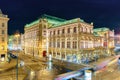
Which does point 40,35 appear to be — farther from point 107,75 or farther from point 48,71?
point 107,75

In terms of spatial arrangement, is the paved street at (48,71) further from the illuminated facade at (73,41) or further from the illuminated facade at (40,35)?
the illuminated facade at (40,35)

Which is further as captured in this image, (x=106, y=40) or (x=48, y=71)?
(x=106, y=40)

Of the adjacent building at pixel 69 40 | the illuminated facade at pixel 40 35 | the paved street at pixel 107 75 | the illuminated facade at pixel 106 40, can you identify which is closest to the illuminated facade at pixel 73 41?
the adjacent building at pixel 69 40

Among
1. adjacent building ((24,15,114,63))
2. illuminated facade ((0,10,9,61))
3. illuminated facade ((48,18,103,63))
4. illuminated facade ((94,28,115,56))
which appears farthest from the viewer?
illuminated facade ((94,28,115,56))

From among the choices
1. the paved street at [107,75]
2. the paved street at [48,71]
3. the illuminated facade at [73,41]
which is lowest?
the paved street at [107,75]

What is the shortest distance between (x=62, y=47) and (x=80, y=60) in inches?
366

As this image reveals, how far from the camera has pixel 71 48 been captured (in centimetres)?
4881

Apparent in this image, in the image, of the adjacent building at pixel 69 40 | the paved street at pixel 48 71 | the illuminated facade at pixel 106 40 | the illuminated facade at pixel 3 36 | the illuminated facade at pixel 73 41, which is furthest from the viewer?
the illuminated facade at pixel 106 40

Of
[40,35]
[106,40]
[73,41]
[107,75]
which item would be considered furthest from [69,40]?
[106,40]

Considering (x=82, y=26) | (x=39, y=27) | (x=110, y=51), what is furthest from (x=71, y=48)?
(x=110, y=51)

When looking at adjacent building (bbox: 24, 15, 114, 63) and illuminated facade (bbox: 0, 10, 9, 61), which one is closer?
adjacent building (bbox: 24, 15, 114, 63)

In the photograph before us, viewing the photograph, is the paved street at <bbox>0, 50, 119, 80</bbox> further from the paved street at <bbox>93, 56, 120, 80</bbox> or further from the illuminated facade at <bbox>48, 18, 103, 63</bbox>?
the illuminated facade at <bbox>48, 18, 103, 63</bbox>

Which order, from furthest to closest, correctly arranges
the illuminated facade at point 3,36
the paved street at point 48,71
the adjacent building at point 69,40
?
1. the illuminated facade at point 3,36
2. the adjacent building at point 69,40
3. the paved street at point 48,71

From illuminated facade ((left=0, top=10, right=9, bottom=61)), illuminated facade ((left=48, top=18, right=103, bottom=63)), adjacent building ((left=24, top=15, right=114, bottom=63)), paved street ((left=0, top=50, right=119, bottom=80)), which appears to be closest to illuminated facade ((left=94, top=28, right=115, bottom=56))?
adjacent building ((left=24, top=15, right=114, bottom=63))
